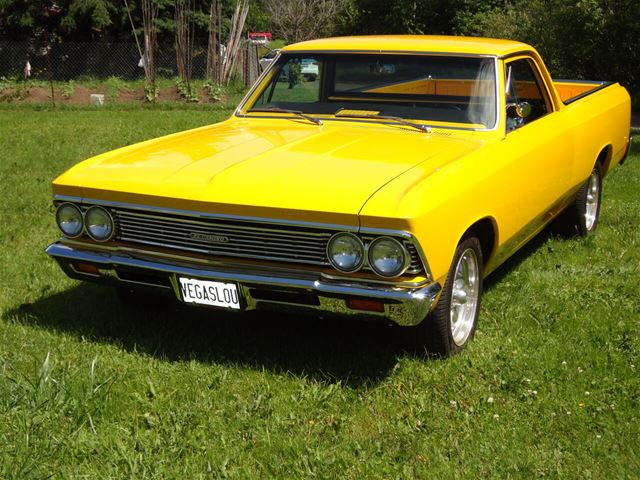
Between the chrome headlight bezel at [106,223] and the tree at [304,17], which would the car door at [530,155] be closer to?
the chrome headlight bezel at [106,223]

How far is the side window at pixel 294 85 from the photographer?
228 inches

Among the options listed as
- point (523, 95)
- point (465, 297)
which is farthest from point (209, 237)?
point (523, 95)

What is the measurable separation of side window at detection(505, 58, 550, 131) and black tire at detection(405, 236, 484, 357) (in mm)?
1036

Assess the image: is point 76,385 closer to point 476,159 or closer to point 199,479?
point 199,479

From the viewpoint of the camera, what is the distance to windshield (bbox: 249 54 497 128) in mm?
5195

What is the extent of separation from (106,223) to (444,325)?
178cm

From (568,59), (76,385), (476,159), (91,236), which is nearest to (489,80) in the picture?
(476,159)

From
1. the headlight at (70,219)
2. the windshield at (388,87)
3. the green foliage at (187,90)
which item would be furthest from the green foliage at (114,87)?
the headlight at (70,219)

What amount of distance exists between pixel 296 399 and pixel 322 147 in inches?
55.5

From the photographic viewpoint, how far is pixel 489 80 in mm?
5223

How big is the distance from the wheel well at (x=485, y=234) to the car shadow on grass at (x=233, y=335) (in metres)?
0.67

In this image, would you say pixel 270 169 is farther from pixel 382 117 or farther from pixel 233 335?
pixel 382 117

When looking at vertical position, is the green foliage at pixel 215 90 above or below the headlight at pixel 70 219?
below

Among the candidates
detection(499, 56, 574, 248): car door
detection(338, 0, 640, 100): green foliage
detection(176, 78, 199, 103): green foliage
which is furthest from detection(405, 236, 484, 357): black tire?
detection(176, 78, 199, 103): green foliage
